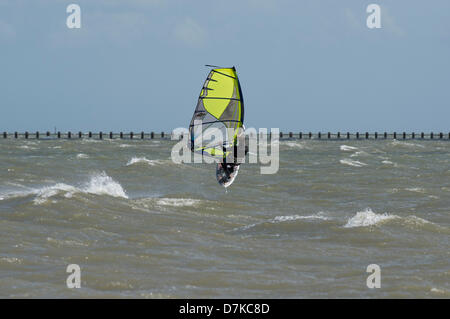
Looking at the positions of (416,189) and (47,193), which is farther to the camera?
(416,189)

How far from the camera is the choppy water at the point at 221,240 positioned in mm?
11961

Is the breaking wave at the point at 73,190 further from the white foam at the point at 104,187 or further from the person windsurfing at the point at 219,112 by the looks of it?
the person windsurfing at the point at 219,112

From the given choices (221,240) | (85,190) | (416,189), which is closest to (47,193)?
(85,190)

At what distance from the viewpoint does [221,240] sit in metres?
15.8

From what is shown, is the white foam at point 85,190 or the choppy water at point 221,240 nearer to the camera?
the choppy water at point 221,240

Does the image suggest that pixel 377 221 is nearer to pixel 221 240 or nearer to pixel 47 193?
pixel 221 240

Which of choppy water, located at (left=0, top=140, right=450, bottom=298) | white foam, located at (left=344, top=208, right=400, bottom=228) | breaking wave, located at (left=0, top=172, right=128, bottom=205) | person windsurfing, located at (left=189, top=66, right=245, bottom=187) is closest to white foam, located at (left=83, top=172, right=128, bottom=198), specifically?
breaking wave, located at (left=0, top=172, right=128, bottom=205)

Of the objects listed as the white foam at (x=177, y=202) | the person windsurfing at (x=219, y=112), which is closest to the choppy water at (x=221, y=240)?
the white foam at (x=177, y=202)

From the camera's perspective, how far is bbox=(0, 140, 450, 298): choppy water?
1196cm

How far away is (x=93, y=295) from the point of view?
11.3 meters

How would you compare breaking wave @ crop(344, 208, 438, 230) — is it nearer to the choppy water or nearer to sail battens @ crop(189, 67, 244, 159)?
the choppy water

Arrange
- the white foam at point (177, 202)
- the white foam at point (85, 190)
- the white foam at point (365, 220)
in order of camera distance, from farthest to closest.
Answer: the white foam at point (177, 202) < the white foam at point (85, 190) < the white foam at point (365, 220)

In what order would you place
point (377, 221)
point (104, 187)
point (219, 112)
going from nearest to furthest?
point (377, 221)
point (219, 112)
point (104, 187)
